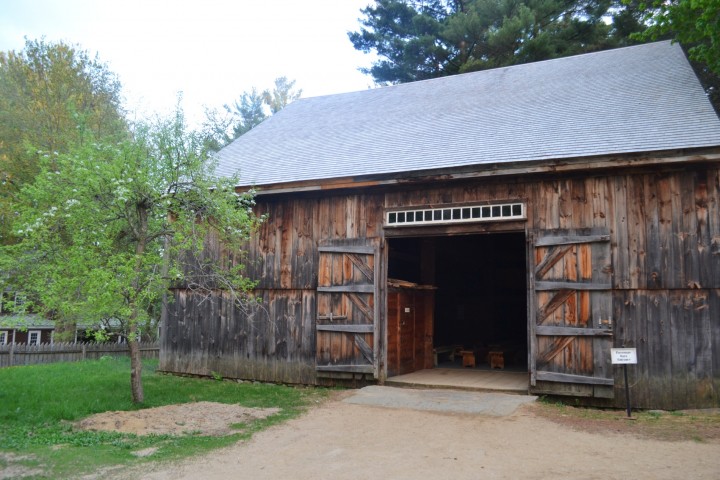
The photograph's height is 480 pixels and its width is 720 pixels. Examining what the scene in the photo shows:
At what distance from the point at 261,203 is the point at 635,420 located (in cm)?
825

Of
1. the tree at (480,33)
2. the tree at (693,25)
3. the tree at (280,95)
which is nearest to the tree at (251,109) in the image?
the tree at (280,95)

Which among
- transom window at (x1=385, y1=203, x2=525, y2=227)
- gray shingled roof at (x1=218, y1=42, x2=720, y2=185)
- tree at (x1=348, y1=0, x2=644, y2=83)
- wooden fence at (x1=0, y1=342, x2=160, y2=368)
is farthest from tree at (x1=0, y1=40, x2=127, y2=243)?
transom window at (x1=385, y1=203, x2=525, y2=227)

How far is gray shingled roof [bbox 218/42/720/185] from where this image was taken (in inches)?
391

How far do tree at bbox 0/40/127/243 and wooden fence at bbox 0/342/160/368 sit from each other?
22.4 feet

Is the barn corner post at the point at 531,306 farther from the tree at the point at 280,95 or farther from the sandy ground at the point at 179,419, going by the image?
the tree at the point at 280,95

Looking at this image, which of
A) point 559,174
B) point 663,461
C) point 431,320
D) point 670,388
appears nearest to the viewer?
point 663,461

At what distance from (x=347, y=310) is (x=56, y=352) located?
437 inches

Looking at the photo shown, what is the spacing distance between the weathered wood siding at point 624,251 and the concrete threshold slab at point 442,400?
171cm

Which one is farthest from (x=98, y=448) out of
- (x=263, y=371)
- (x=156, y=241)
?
(x=263, y=371)

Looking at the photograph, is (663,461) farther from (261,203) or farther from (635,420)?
(261,203)

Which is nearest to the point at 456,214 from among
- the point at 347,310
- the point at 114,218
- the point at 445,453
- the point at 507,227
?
the point at 507,227

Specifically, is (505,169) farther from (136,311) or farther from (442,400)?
(136,311)

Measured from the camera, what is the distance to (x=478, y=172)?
10.0m

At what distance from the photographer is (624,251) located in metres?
9.30
